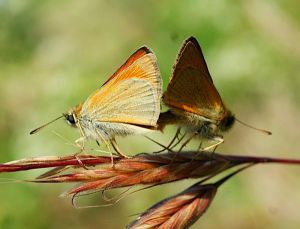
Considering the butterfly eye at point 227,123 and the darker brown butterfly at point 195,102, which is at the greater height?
the darker brown butterfly at point 195,102

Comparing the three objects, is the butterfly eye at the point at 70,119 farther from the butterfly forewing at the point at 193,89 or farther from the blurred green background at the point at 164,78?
the blurred green background at the point at 164,78

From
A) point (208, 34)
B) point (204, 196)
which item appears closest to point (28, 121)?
point (208, 34)

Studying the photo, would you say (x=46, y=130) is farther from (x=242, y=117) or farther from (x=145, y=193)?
(x=242, y=117)

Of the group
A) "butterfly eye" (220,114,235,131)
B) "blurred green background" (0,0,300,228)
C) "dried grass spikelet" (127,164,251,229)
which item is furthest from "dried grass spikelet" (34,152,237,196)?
"blurred green background" (0,0,300,228)

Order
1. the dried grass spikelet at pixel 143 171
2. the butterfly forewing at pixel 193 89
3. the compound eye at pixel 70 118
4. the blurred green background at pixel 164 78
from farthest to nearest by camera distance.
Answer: the blurred green background at pixel 164 78
the compound eye at pixel 70 118
the butterfly forewing at pixel 193 89
the dried grass spikelet at pixel 143 171

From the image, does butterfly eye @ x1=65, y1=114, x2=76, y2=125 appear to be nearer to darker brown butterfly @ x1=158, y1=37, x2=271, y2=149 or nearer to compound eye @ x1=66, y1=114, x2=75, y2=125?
compound eye @ x1=66, y1=114, x2=75, y2=125

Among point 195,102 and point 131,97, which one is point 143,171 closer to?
point 195,102

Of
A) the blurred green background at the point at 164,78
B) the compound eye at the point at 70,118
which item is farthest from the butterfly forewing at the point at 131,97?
the blurred green background at the point at 164,78
